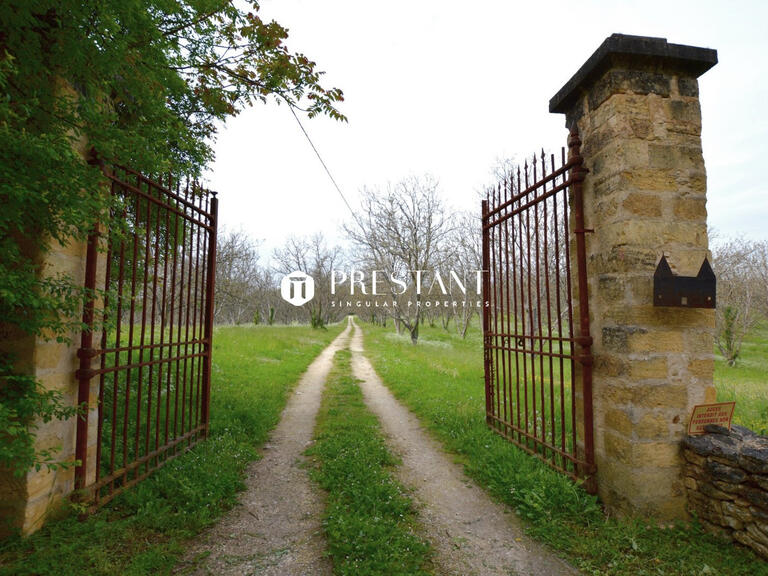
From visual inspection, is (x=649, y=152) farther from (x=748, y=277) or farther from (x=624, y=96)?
(x=748, y=277)

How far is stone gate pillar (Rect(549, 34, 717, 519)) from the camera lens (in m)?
3.08

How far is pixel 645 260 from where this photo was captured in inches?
126

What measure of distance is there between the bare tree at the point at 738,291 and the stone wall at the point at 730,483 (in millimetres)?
17663

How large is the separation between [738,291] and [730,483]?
22.2 meters

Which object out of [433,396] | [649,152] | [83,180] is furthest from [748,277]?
[83,180]

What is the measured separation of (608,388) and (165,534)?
3.90 metres

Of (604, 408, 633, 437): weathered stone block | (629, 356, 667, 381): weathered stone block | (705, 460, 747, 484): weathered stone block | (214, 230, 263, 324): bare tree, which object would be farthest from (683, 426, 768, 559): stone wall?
(214, 230, 263, 324): bare tree

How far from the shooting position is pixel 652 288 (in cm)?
315

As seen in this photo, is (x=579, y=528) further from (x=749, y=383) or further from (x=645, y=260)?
(x=749, y=383)

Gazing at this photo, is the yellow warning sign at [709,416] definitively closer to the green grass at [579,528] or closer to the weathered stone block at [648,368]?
the weathered stone block at [648,368]

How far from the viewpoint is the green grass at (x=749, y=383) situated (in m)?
5.34

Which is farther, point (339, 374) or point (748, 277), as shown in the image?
point (748, 277)

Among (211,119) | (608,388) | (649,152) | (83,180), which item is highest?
(211,119)

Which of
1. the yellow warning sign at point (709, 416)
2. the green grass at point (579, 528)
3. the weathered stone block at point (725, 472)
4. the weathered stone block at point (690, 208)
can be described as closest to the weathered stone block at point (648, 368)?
the yellow warning sign at point (709, 416)
